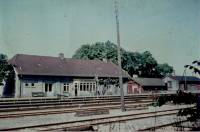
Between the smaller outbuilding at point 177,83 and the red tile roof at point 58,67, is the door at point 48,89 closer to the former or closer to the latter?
the red tile roof at point 58,67

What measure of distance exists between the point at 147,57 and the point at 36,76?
54235mm

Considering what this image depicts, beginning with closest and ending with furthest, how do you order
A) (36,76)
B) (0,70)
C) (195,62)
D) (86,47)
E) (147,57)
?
(195,62), (0,70), (36,76), (86,47), (147,57)

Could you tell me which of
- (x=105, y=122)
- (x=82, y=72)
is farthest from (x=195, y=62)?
(x=82, y=72)

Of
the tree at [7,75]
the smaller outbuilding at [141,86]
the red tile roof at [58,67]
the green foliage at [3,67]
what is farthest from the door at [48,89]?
the smaller outbuilding at [141,86]

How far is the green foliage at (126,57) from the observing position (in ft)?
232

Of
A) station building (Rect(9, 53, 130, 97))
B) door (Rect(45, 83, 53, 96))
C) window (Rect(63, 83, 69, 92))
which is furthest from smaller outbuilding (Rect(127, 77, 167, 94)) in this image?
door (Rect(45, 83, 53, 96))

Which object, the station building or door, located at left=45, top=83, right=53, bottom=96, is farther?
door, located at left=45, top=83, right=53, bottom=96

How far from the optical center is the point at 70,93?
38.3 meters

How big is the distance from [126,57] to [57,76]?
40108 mm

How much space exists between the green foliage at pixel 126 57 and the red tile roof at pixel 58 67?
2221cm

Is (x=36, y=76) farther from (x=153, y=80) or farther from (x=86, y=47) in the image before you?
(x=86, y=47)

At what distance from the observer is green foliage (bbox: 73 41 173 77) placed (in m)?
70.8

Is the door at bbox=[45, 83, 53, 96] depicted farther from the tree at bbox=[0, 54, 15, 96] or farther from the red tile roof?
the tree at bbox=[0, 54, 15, 96]

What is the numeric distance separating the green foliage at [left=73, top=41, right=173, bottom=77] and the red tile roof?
→ 22214mm
